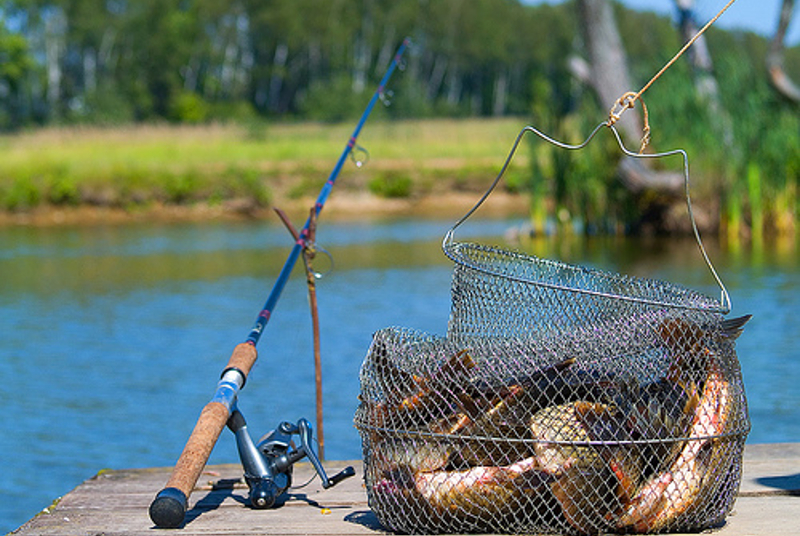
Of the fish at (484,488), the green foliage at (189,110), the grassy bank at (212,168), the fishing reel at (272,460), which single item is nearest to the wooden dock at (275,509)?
the fishing reel at (272,460)

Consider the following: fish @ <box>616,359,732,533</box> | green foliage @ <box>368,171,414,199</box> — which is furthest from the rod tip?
green foliage @ <box>368,171,414,199</box>

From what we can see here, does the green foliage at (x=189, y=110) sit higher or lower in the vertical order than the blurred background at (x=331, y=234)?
higher

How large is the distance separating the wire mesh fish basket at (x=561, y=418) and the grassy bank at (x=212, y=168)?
2531 centimetres

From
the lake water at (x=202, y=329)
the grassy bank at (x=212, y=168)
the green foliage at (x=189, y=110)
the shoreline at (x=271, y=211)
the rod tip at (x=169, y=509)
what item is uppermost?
the green foliage at (x=189, y=110)

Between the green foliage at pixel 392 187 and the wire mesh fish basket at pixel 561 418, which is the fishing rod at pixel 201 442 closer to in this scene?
the wire mesh fish basket at pixel 561 418

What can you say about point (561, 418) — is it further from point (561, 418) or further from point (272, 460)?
point (272, 460)

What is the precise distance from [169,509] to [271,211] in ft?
92.8

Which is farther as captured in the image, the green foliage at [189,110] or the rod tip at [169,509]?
the green foliage at [189,110]

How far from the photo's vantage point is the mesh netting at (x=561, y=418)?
11.5 ft

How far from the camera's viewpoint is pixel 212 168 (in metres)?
34.6

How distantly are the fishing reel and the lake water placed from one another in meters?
2.92

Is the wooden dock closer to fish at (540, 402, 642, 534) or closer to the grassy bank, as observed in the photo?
fish at (540, 402, 642, 534)

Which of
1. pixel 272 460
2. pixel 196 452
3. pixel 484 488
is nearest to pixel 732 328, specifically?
pixel 484 488

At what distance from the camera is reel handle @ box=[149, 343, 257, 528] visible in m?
3.80
